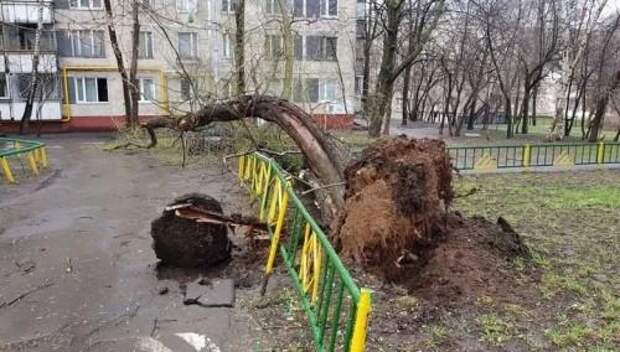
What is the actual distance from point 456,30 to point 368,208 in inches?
884

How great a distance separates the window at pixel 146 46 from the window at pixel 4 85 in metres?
6.60

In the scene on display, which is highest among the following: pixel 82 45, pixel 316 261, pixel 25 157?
pixel 82 45

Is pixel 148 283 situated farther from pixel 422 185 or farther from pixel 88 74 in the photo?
pixel 88 74

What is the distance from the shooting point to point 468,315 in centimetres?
422

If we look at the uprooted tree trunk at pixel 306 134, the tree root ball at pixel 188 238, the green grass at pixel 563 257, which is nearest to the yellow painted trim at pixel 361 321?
the green grass at pixel 563 257

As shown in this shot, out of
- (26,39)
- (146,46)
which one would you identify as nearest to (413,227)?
(146,46)

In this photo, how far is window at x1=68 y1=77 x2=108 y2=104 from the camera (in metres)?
28.4

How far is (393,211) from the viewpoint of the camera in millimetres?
4965

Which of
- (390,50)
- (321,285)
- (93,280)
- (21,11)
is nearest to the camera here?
(321,285)

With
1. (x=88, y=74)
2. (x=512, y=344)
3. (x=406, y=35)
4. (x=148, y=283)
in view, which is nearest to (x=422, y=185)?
(x=512, y=344)

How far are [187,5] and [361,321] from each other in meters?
27.7

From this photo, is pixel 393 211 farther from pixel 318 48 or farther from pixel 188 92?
pixel 318 48

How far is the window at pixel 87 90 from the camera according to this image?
2842cm

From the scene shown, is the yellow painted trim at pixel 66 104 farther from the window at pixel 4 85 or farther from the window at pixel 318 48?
the window at pixel 318 48
